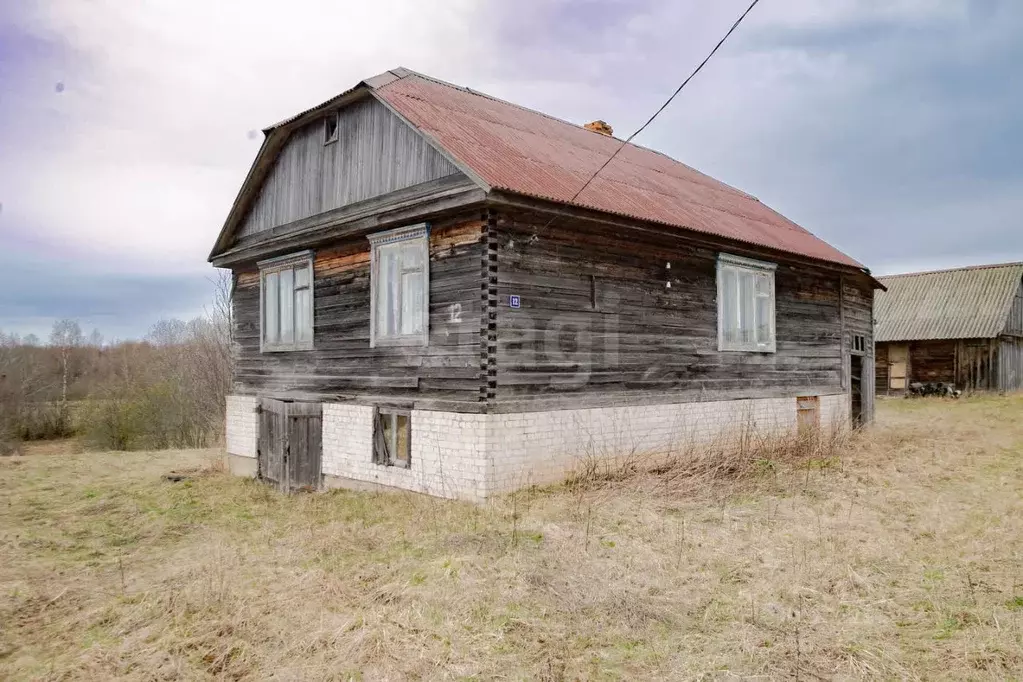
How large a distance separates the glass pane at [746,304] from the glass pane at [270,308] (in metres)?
→ 8.85

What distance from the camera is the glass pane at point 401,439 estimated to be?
37.8 feet

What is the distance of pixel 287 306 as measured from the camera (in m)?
14.3

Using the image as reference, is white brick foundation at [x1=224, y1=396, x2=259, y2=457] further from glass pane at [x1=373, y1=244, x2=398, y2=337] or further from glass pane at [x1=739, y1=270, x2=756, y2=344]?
glass pane at [x1=739, y1=270, x2=756, y2=344]

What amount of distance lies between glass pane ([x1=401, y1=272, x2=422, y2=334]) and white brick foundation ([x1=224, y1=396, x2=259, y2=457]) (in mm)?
4857

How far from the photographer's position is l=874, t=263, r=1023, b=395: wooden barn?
30.7m

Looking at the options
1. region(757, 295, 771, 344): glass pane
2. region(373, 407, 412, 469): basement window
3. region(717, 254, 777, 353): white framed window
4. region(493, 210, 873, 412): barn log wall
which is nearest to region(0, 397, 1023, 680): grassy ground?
region(373, 407, 412, 469): basement window

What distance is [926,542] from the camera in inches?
324

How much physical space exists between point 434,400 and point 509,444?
1334 mm

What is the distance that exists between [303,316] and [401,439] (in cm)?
367

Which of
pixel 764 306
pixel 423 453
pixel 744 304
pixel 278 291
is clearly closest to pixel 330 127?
pixel 278 291

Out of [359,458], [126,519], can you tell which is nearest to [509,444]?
[359,458]

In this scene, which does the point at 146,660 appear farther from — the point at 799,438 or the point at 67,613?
the point at 799,438

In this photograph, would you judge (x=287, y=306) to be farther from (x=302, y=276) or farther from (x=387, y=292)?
(x=387, y=292)

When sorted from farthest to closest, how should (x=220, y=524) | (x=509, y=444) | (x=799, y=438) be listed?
1. (x=799, y=438)
2. (x=220, y=524)
3. (x=509, y=444)
